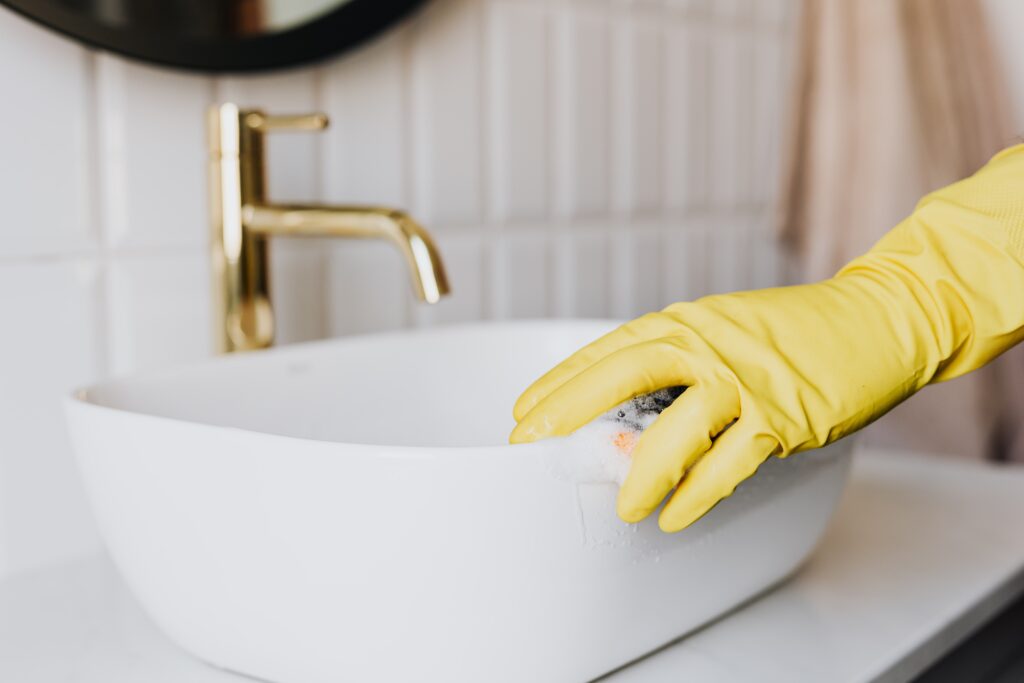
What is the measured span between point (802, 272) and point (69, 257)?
90cm

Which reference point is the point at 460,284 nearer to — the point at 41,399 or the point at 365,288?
the point at 365,288

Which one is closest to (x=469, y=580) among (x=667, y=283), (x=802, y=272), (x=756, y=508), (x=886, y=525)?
(x=756, y=508)

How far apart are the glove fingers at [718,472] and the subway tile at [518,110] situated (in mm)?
590

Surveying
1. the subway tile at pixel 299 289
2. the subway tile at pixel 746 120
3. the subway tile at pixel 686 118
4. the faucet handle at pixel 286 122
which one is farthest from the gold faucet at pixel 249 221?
the subway tile at pixel 746 120

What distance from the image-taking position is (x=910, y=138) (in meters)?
1.04

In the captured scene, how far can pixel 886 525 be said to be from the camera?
767 mm

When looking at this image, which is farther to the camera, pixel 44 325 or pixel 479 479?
pixel 44 325

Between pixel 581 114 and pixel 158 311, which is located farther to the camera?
pixel 581 114

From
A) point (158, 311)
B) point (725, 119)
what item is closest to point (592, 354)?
point (158, 311)

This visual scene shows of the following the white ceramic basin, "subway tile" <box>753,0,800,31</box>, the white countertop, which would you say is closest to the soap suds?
the white ceramic basin

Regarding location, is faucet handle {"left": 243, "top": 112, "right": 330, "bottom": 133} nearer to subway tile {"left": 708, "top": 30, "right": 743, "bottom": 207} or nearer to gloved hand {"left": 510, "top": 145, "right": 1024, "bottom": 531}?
gloved hand {"left": 510, "top": 145, "right": 1024, "bottom": 531}

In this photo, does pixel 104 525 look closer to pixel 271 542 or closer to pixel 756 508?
pixel 271 542

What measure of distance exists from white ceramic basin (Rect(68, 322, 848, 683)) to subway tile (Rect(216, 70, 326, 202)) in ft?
1.08

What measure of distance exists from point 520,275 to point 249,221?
14.2 inches
